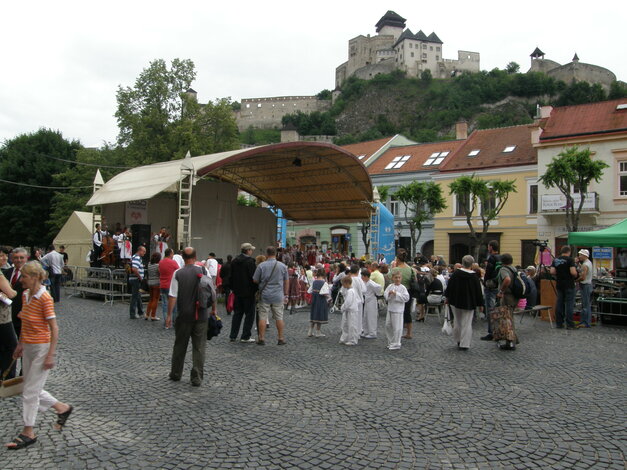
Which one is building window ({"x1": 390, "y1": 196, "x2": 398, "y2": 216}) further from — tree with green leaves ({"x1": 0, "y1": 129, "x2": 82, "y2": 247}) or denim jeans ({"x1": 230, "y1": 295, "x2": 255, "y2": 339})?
denim jeans ({"x1": 230, "y1": 295, "x2": 255, "y2": 339})

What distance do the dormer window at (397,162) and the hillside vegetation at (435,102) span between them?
41.9 m

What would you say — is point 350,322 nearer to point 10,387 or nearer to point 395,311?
point 395,311

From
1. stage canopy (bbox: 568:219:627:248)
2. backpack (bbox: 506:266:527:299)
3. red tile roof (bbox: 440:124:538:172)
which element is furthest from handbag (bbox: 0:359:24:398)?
red tile roof (bbox: 440:124:538:172)

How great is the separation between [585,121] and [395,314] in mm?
24887

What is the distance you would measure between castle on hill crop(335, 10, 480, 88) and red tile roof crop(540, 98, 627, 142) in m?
78.6

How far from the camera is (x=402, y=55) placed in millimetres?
106250

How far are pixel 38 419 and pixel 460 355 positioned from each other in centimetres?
614

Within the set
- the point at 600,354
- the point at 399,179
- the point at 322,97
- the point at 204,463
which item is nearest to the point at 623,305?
the point at 600,354

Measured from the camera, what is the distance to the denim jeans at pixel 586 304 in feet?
39.9

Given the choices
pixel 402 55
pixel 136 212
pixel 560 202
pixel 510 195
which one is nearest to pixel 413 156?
pixel 510 195

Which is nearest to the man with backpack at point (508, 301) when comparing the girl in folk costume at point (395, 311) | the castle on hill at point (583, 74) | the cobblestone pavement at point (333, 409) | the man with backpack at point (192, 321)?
the cobblestone pavement at point (333, 409)

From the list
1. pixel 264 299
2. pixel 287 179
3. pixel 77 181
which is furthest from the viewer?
pixel 77 181

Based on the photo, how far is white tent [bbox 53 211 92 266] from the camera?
22234 mm

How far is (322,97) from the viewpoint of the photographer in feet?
383
